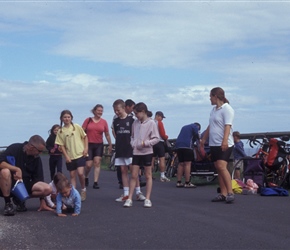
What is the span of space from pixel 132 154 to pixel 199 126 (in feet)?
16.9

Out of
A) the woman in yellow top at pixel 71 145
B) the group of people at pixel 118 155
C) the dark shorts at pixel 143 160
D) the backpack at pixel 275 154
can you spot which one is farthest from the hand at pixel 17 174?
the backpack at pixel 275 154

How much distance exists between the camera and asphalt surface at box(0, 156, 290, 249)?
26.3 ft

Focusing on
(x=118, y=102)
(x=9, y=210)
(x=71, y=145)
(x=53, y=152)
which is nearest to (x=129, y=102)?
(x=118, y=102)

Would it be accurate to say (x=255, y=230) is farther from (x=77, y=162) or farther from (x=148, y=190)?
(x=77, y=162)

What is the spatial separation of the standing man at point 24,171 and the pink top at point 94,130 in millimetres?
4738

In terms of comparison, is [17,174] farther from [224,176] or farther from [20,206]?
[224,176]

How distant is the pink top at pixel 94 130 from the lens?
16.0m

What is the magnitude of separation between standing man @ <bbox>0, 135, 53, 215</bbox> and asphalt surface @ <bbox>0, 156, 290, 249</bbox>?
260 millimetres

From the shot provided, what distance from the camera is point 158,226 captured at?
9.27m

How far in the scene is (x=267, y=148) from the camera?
16.0 meters

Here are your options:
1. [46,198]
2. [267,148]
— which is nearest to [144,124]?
[46,198]

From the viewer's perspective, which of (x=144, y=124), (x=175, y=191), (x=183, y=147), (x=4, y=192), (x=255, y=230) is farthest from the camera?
(x=183, y=147)

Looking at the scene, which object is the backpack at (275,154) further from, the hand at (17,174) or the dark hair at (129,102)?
the hand at (17,174)

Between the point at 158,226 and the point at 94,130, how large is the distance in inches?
275
